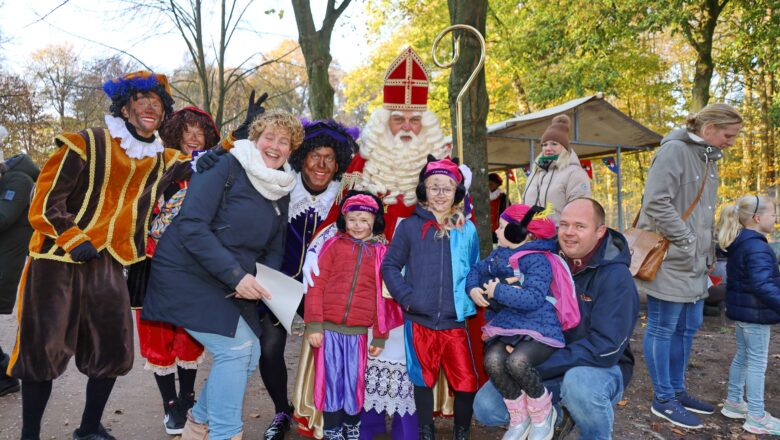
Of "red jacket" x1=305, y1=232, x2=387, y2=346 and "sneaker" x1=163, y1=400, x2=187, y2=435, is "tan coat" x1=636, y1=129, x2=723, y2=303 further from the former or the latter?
"sneaker" x1=163, y1=400, x2=187, y2=435

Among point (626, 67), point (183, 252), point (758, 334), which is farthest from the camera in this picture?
point (626, 67)

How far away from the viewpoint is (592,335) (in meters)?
2.67

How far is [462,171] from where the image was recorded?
3.23 meters

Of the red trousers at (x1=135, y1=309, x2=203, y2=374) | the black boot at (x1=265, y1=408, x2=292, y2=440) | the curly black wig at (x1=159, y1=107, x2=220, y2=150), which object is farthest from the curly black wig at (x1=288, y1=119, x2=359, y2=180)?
the black boot at (x1=265, y1=408, x2=292, y2=440)

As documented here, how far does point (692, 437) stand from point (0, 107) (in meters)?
23.2

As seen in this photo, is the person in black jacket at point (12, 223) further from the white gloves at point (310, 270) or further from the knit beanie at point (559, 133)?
the knit beanie at point (559, 133)

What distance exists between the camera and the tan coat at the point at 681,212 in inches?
140

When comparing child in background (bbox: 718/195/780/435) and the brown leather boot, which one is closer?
the brown leather boot

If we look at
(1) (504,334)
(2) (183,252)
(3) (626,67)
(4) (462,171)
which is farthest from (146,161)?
(3) (626,67)

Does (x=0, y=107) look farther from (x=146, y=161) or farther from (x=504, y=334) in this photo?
(x=504, y=334)

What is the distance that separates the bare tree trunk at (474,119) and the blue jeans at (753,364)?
2648 millimetres

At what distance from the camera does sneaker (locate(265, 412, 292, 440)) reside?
3.22 meters

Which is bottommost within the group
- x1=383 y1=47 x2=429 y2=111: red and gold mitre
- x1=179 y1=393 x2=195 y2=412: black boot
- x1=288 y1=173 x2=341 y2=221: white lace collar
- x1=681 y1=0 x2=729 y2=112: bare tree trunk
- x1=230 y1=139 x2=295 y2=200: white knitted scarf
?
x1=179 y1=393 x2=195 y2=412: black boot

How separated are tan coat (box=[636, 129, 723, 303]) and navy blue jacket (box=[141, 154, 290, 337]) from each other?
2.64 metres
